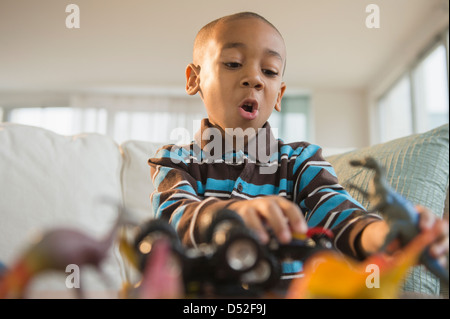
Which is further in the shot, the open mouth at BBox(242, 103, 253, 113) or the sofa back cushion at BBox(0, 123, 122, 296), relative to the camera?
the sofa back cushion at BBox(0, 123, 122, 296)

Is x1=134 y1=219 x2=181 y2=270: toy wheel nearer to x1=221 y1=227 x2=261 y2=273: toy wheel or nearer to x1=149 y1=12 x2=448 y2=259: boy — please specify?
x1=221 y1=227 x2=261 y2=273: toy wheel

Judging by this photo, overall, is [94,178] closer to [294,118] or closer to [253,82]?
[253,82]

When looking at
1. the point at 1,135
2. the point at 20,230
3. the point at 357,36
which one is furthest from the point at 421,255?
the point at 357,36

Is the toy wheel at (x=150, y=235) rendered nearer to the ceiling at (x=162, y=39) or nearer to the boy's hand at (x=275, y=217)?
the boy's hand at (x=275, y=217)

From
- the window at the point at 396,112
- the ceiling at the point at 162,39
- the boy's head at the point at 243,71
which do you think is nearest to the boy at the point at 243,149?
the boy's head at the point at 243,71

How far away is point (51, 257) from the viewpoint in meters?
0.18

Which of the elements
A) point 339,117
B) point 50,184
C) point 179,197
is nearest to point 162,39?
point 339,117

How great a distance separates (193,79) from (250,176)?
30 centimetres

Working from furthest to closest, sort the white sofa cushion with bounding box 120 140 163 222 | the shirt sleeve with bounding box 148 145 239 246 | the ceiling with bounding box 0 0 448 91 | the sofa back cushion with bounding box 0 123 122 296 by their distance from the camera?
the ceiling with bounding box 0 0 448 91 → the white sofa cushion with bounding box 120 140 163 222 → the sofa back cushion with bounding box 0 123 122 296 → the shirt sleeve with bounding box 148 145 239 246

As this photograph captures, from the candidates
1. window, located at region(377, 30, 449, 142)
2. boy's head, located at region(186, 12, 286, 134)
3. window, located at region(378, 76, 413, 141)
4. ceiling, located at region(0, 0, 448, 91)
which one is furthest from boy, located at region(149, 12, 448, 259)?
window, located at region(378, 76, 413, 141)

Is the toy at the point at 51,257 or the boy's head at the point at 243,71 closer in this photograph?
the toy at the point at 51,257

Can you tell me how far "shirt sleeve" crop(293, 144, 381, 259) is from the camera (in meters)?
0.50

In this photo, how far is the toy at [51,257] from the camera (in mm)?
183
